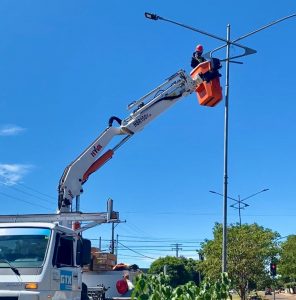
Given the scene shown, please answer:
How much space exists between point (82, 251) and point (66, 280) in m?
0.60

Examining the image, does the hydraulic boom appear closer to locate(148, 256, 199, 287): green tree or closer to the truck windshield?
the truck windshield

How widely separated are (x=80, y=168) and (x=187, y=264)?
74900mm

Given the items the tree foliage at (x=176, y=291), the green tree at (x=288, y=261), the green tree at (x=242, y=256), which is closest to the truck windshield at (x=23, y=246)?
the tree foliage at (x=176, y=291)

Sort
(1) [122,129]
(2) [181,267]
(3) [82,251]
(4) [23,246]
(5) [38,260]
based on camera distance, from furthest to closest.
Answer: (2) [181,267] → (1) [122,129] → (3) [82,251] → (4) [23,246] → (5) [38,260]

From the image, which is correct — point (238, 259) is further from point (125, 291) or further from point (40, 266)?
point (40, 266)

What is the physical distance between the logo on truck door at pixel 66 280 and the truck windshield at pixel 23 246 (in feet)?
1.90

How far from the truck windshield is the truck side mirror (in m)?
0.85

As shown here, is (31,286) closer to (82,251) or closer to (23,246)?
(23,246)

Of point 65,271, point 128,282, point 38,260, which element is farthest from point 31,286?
point 128,282

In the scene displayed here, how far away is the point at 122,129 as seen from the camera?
14.4m

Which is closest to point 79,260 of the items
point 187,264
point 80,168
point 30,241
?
point 30,241

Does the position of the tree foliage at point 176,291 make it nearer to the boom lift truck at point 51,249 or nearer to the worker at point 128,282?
the boom lift truck at point 51,249

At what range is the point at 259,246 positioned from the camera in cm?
3619

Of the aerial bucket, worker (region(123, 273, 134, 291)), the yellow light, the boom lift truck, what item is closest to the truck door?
the boom lift truck
